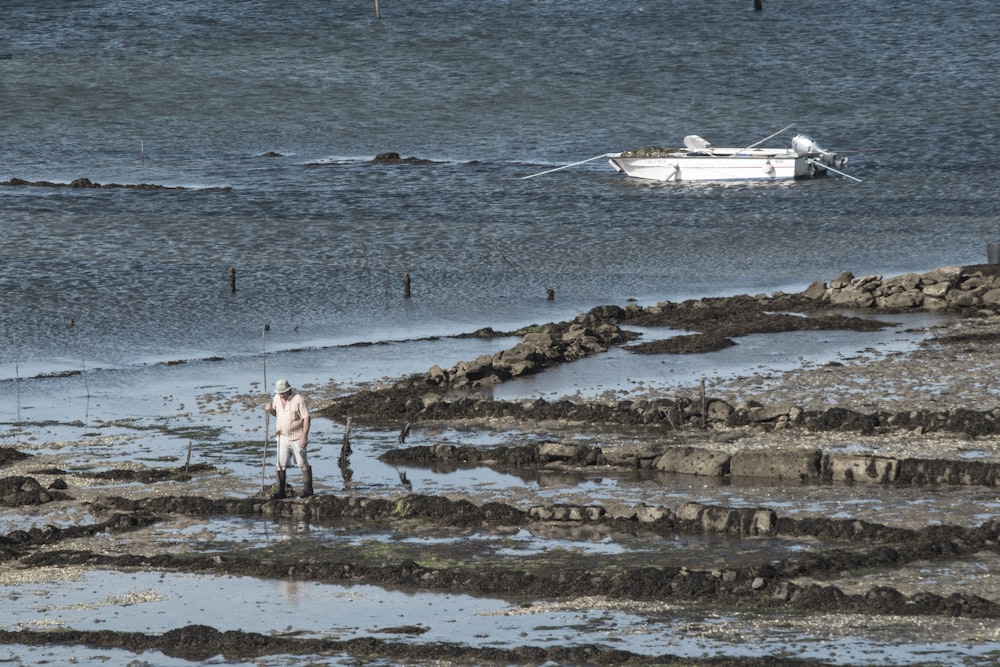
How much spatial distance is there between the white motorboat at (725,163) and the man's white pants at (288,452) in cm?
3416

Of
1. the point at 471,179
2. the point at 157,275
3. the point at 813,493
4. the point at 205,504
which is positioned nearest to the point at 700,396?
the point at 813,493

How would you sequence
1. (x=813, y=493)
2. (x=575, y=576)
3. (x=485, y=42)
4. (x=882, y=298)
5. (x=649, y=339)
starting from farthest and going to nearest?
(x=485, y=42), (x=882, y=298), (x=649, y=339), (x=813, y=493), (x=575, y=576)

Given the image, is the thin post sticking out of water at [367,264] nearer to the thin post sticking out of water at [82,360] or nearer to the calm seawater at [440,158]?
the calm seawater at [440,158]

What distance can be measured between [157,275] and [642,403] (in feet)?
61.7

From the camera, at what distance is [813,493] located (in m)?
19.0

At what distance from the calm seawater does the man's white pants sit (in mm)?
10941

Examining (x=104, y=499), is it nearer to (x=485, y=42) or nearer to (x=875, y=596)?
(x=875, y=596)

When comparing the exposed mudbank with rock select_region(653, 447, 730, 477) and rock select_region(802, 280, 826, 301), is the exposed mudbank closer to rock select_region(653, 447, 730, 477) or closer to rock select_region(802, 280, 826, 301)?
rock select_region(802, 280, 826, 301)

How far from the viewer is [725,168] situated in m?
52.1

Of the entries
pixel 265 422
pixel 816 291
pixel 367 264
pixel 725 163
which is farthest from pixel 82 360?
pixel 725 163

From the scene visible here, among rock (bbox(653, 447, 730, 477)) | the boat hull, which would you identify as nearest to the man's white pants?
rock (bbox(653, 447, 730, 477))

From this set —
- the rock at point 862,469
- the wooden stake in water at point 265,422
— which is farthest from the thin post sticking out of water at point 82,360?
the rock at point 862,469

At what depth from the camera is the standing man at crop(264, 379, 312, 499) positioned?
19.7 metres

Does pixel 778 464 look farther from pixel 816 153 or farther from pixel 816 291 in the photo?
pixel 816 153
